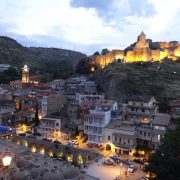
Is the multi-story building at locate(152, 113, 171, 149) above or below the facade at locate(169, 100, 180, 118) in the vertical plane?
below

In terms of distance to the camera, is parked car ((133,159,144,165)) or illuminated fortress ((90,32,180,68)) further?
illuminated fortress ((90,32,180,68))

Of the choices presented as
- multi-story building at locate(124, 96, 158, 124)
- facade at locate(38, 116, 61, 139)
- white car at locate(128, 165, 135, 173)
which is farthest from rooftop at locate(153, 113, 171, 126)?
facade at locate(38, 116, 61, 139)

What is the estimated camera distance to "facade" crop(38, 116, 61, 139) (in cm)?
5206

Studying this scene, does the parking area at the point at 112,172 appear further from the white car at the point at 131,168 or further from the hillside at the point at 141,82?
the hillside at the point at 141,82

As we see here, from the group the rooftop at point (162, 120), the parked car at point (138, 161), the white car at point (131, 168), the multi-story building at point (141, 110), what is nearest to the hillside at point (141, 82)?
the multi-story building at point (141, 110)

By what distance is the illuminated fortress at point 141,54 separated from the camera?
89.8m

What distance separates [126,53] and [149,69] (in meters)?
22.0

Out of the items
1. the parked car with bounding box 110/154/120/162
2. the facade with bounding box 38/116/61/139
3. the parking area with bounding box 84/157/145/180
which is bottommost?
the parking area with bounding box 84/157/145/180

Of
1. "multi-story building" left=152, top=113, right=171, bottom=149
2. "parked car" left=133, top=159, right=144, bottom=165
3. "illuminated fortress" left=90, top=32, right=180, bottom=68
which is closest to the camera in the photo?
"parked car" left=133, top=159, right=144, bottom=165

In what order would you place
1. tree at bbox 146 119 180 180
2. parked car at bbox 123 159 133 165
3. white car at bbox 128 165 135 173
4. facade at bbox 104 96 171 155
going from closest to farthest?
tree at bbox 146 119 180 180 < white car at bbox 128 165 135 173 < parked car at bbox 123 159 133 165 < facade at bbox 104 96 171 155

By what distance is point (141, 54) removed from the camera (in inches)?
3543

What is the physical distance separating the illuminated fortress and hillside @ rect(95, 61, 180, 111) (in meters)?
11.4

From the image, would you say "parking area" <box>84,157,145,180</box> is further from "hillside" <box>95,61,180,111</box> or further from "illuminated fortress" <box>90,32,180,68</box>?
"illuminated fortress" <box>90,32,180,68</box>

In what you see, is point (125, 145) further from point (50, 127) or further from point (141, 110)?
point (50, 127)
